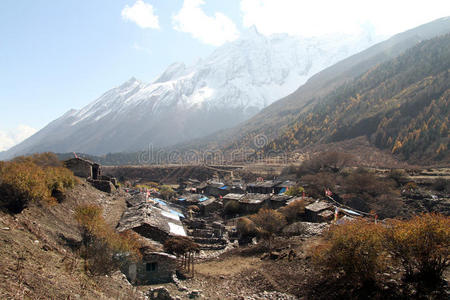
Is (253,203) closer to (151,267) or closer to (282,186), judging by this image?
(282,186)

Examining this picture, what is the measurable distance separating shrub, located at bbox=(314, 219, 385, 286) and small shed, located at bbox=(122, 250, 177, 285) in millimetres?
9471

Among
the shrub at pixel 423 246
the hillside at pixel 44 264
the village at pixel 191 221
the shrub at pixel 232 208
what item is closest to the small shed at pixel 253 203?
the village at pixel 191 221

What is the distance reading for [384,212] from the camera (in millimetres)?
38500

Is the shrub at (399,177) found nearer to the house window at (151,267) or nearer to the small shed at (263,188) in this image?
the small shed at (263,188)

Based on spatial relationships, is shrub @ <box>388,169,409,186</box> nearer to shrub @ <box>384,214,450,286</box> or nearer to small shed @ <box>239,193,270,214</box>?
small shed @ <box>239,193,270,214</box>

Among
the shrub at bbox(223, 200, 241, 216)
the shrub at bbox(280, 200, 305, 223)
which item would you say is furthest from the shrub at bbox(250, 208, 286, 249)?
the shrub at bbox(223, 200, 241, 216)

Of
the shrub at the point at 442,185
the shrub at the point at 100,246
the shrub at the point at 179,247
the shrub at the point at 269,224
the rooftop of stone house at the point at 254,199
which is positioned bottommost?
the shrub at the point at 442,185

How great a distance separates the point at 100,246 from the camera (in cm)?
1567

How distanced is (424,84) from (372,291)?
119015 mm

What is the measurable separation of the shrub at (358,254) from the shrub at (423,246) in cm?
77

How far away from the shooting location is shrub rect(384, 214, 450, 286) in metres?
12.2

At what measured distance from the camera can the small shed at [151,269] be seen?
16.8 metres

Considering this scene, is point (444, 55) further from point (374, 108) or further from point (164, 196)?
point (164, 196)

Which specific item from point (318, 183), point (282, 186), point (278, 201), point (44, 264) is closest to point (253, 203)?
point (278, 201)
